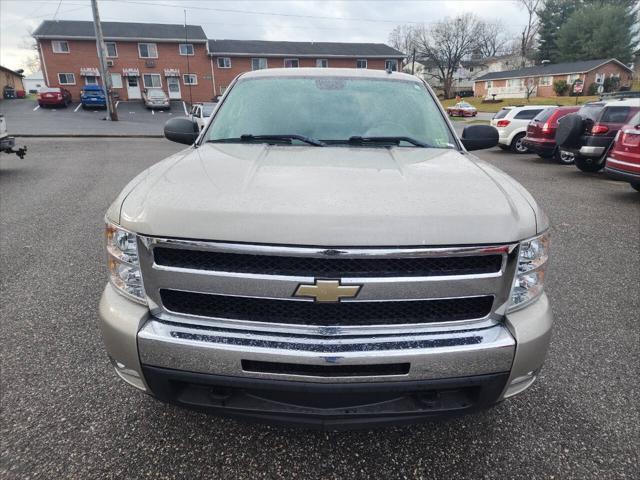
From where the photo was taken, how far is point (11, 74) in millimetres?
47656

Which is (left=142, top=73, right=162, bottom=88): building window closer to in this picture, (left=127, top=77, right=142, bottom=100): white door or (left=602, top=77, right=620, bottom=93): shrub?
(left=127, top=77, right=142, bottom=100): white door

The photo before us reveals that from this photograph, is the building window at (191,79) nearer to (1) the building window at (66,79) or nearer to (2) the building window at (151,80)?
(2) the building window at (151,80)

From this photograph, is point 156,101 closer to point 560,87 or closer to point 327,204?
point 327,204

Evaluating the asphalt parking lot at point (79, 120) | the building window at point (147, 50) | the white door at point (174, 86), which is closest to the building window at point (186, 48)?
the building window at point (147, 50)

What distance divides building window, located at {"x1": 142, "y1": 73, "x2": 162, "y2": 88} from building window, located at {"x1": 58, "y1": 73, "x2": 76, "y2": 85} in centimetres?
637

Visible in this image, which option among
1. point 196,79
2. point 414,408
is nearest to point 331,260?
point 414,408

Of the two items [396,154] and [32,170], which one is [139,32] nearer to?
[32,170]

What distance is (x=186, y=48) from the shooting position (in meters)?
41.8

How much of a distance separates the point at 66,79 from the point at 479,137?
47386 mm

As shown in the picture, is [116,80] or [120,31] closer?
[116,80]

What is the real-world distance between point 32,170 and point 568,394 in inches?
447

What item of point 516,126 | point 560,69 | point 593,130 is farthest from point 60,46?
point 560,69

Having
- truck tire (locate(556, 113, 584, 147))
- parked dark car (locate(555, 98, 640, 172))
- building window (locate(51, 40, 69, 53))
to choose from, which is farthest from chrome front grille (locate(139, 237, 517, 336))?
building window (locate(51, 40, 69, 53))

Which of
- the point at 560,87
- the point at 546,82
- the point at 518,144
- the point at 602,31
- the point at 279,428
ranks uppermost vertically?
the point at 602,31
